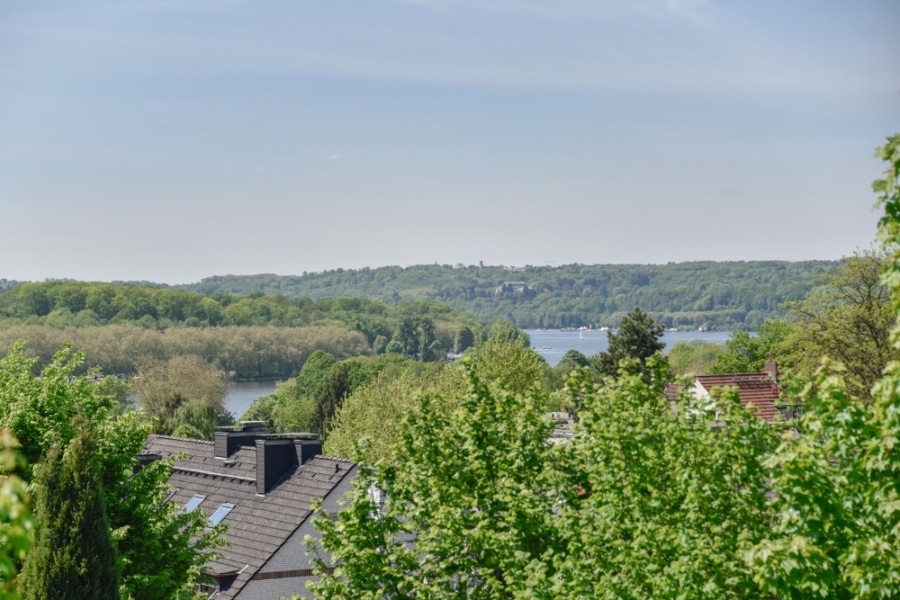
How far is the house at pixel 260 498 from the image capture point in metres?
29.1

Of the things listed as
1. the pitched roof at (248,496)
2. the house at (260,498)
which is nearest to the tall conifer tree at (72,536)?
the house at (260,498)

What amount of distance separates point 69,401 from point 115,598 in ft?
17.6

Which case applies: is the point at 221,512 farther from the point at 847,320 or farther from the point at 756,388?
the point at 847,320

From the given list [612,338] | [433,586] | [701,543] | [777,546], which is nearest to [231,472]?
[433,586]

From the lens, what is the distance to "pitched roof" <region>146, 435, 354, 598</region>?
98.8 feet

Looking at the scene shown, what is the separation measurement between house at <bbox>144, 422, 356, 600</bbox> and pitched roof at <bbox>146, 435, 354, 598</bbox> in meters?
0.02

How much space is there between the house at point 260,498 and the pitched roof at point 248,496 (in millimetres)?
24

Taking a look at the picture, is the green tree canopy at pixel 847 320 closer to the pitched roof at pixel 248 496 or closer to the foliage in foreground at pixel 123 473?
the pitched roof at pixel 248 496

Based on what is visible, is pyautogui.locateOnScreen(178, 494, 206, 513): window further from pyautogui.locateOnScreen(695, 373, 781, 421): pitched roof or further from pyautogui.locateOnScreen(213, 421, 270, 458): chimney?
pyautogui.locateOnScreen(695, 373, 781, 421): pitched roof

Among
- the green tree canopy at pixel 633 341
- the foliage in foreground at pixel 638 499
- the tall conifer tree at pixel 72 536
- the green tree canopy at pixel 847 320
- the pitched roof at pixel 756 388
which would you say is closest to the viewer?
the foliage in foreground at pixel 638 499

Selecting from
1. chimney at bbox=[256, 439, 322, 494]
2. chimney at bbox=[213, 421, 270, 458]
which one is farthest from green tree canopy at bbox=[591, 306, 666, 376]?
chimney at bbox=[256, 439, 322, 494]

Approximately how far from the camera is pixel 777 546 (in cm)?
908

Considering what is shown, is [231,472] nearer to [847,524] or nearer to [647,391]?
[647,391]

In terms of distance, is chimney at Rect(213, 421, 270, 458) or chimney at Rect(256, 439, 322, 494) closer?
chimney at Rect(256, 439, 322, 494)
